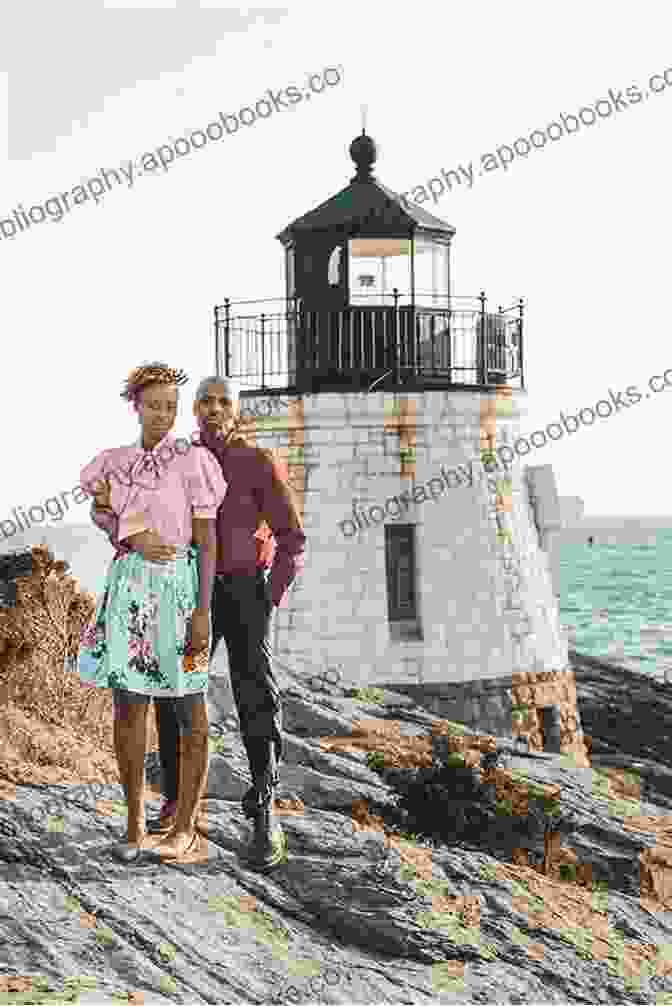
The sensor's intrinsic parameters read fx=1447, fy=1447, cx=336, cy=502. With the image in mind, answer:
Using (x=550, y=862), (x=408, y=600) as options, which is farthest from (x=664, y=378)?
(x=550, y=862)

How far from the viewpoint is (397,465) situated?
17766 mm

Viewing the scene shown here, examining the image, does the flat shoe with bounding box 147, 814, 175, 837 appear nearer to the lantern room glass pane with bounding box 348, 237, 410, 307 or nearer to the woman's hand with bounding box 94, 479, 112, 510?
the woman's hand with bounding box 94, 479, 112, 510

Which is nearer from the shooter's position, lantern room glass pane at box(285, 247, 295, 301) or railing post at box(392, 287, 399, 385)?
railing post at box(392, 287, 399, 385)

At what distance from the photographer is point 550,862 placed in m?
12.1

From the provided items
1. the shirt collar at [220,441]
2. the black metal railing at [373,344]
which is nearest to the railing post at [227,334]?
the black metal railing at [373,344]

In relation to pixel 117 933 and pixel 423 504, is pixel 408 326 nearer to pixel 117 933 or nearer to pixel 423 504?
pixel 423 504

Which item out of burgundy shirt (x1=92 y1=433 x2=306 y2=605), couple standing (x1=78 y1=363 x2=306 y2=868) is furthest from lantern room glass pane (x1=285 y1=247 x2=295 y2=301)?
burgundy shirt (x1=92 y1=433 x2=306 y2=605)

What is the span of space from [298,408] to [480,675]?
158 inches

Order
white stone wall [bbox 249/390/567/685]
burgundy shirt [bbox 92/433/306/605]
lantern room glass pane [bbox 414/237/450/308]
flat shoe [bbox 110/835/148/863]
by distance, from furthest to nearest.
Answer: lantern room glass pane [bbox 414/237/450/308]
white stone wall [bbox 249/390/567/685]
burgundy shirt [bbox 92/433/306/605]
flat shoe [bbox 110/835/148/863]

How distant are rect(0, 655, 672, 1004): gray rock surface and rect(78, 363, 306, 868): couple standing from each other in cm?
36

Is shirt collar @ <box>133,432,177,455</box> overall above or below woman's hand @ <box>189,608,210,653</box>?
above

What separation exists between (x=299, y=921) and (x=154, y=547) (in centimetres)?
240

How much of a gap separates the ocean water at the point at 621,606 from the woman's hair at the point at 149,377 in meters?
33.1

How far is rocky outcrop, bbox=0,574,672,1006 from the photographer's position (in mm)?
7488
